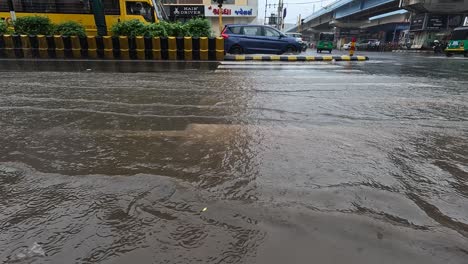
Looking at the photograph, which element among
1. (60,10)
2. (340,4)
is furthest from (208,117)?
(340,4)

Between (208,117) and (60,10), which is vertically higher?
(60,10)

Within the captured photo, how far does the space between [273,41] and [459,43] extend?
17395 millimetres

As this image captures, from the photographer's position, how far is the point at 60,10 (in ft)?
53.9

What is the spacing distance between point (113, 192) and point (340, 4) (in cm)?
5996

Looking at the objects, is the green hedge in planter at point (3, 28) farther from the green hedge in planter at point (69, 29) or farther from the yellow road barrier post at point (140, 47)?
the yellow road barrier post at point (140, 47)

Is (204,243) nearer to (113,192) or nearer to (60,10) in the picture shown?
(113,192)

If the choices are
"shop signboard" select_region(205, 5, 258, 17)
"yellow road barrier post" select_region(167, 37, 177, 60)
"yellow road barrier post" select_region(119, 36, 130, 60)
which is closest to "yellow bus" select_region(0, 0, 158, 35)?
"yellow road barrier post" select_region(119, 36, 130, 60)

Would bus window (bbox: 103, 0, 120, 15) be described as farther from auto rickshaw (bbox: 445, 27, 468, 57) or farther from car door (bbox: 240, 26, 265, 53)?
auto rickshaw (bbox: 445, 27, 468, 57)

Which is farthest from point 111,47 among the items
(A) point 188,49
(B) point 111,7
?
(B) point 111,7

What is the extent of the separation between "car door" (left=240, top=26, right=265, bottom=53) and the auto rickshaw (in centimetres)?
1776

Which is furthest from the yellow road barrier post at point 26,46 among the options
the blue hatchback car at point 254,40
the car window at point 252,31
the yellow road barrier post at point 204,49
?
the car window at point 252,31

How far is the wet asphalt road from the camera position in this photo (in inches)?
76.5

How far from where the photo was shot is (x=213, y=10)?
34312mm

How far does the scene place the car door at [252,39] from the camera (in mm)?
15336
